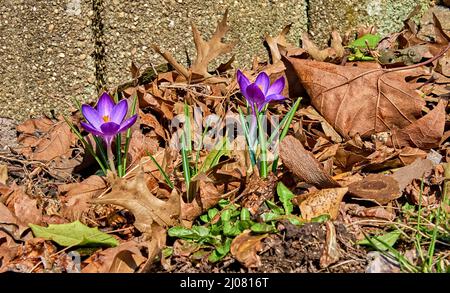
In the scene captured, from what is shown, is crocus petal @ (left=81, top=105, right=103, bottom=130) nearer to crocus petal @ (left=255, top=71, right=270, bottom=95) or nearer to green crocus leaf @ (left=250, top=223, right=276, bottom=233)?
crocus petal @ (left=255, top=71, right=270, bottom=95)

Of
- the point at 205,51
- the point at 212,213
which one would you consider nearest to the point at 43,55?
the point at 205,51

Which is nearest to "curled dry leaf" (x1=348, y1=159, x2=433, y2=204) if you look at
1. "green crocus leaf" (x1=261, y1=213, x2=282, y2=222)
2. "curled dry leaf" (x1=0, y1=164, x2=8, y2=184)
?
"green crocus leaf" (x1=261, y1=213, x2=282, y2=222)

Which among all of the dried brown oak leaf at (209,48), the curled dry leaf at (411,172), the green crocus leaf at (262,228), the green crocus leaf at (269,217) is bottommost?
the green crocus leaf at (262,228)

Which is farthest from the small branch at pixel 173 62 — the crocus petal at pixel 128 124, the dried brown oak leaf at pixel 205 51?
the crocus petal at pixel 128 124

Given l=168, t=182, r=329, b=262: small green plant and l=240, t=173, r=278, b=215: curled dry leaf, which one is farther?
l=240, t=173, r=278, b=215: curled dry leaf

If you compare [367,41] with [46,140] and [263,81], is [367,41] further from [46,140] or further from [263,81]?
[46,140]

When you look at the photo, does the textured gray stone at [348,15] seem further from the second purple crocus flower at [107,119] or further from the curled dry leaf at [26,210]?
the curled dry leaf at [26,210]
